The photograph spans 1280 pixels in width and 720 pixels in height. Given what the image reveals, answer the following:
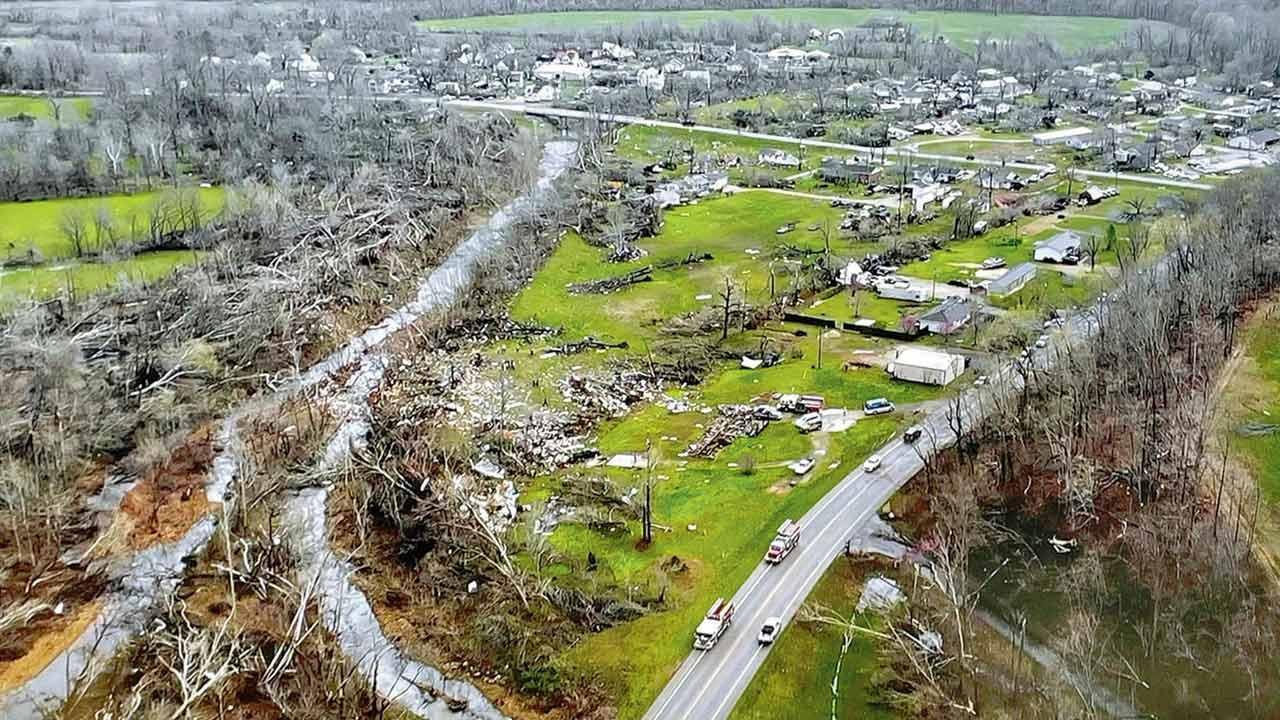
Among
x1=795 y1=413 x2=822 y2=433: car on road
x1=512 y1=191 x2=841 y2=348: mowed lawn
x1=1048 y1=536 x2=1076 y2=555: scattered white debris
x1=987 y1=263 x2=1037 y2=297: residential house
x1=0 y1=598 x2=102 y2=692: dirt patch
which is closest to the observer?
x1=0 y1=598 x2=102 y2=692: dirt patch

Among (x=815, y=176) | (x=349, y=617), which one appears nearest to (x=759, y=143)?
(x=815, y=176)

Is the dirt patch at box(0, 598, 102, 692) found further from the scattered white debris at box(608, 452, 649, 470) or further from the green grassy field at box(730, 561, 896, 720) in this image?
the green grassy field at box(730, 561, 896, 720)

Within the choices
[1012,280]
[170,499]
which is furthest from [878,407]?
[170,499]

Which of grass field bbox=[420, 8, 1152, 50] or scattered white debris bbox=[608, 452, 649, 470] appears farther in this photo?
grass field bbox=[420, 8, 1152, 50]

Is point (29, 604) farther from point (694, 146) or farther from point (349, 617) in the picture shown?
point (694, 146)

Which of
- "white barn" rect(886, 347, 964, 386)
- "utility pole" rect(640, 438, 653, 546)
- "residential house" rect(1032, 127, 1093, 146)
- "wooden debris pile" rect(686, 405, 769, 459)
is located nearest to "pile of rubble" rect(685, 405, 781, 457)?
"wooden debris pile" rect(686, 405, 769, 459)

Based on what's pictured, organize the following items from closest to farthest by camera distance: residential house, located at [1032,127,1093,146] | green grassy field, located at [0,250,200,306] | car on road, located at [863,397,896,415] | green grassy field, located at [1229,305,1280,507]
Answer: green grassy field, located at [1229,305,1280,507] → car on road, located at [863,397,896,415] → green grassy field, located at [0,250,200,306] → residential house, located at [1032,127,1093,146]

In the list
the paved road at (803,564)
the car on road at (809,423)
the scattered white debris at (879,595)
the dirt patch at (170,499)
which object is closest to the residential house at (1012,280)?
the paved road at (803,564)
